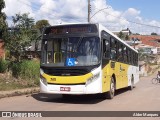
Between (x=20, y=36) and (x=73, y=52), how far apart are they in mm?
12131

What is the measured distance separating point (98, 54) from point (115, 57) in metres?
3.29

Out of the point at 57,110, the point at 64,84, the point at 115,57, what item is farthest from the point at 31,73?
the point at 57,110

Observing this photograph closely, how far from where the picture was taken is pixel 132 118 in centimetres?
1073

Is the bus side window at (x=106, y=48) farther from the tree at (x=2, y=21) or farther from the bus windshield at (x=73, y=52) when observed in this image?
the tree at (x=2, y=21)

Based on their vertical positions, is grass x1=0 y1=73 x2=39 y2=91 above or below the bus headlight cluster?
below

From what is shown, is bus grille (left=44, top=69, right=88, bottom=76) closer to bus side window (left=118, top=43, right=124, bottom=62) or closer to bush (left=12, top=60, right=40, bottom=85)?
bus side window (left=118, top=43, right=124, bottom=62)

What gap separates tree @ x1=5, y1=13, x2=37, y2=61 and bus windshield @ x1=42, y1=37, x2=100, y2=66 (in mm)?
11183

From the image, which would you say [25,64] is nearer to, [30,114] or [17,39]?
[17,39]

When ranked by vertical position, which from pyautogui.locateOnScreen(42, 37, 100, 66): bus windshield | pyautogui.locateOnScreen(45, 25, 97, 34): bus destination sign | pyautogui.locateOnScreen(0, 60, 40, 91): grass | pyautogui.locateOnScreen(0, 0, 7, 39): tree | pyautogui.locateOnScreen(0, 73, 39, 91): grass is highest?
pyautogui.locateOnScreen(0, 0, 7, 39): tree

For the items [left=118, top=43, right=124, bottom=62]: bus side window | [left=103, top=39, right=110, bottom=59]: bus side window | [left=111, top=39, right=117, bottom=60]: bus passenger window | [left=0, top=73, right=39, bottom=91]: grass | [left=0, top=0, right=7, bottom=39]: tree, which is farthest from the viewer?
[left=0, top=0, right=7, bottom=39]: tree

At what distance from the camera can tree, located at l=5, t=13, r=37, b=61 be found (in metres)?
25.7

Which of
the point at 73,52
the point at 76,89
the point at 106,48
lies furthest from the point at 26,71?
the point at 76,89

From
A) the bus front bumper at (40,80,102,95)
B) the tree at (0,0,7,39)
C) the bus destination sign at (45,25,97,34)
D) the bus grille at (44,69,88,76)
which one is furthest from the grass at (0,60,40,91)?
the bus front bumper at (40,80,102,95)

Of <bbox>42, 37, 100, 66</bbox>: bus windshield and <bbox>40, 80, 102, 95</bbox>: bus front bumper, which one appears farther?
<bbox>42, 37, 100, 66</bbox>: bus windshield
